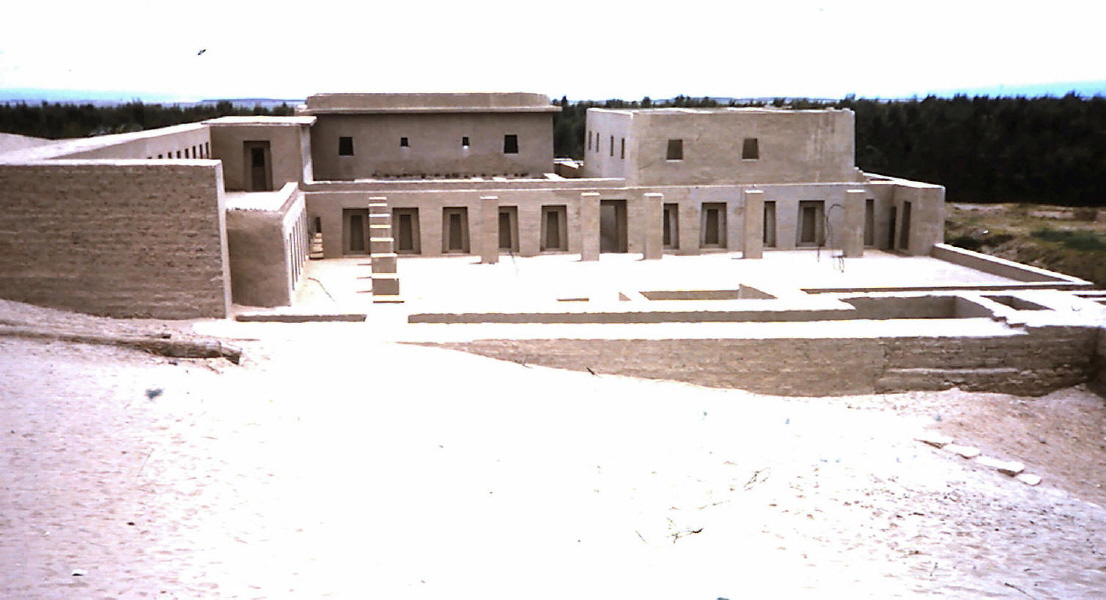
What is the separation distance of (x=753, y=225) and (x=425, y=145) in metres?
8.72

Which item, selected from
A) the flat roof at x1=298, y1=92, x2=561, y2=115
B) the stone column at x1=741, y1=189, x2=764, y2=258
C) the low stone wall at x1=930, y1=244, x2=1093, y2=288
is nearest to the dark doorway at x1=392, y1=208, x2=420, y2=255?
the flat roof at x1=298, y1=92, x2=561, y2=115

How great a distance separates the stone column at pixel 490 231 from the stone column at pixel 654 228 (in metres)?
2.93

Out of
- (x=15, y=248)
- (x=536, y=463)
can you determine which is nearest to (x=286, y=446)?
(x=536, y=463)

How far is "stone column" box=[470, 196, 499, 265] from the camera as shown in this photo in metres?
19.8

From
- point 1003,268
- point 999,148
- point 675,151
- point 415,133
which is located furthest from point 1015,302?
point 999,148

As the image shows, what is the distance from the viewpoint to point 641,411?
417 inches

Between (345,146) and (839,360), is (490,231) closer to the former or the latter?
(345,146)

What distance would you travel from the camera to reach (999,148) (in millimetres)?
38062

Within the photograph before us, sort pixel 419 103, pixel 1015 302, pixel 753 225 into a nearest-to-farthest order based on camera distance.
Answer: pixel 1015 302
pixel 753 225
pixel 419 103

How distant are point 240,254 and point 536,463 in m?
6.59

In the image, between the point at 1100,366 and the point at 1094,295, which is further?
the point at 1094,295

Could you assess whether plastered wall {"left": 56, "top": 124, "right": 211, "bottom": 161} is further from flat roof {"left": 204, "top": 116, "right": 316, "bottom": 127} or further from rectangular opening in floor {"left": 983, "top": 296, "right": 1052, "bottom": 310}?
rectangular opening in floor {"left": 983, "top": 296, "right": 1052, "bottom": 310}

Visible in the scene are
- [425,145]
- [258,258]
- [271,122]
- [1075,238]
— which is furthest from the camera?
[1075,238]

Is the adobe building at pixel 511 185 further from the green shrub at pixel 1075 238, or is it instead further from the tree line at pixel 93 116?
the tree line at pixel 93 116
